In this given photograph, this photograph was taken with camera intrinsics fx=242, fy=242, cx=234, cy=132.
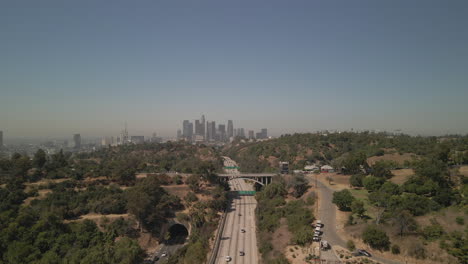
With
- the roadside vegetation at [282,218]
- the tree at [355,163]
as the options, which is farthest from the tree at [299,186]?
the tree at [355,163]

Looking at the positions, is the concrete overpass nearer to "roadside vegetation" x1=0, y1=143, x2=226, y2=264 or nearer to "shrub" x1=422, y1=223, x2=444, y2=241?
"roadside vegetation" x1=0, y1=143, x2=226, y2=264

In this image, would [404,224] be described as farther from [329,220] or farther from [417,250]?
[329,220]

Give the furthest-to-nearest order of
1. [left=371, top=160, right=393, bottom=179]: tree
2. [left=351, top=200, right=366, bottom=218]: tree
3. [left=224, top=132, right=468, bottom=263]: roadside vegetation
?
1. [left=371, top=160, right=393, bottom=179]: tree
2. [left=351, top=200, right=366, bottom=218]: tree
3. [left=224, top=132, right=468, bottom=263]: roadside vegetation

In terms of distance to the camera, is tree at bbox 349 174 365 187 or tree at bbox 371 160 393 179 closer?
tree at bbox 349 174 365 187

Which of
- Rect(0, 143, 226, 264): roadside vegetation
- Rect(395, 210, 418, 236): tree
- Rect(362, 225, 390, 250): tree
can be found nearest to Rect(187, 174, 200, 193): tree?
Rect(0, 143, 226, 264): roadside vegetation

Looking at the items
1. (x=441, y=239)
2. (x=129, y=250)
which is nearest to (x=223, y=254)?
(x=129, y=250)

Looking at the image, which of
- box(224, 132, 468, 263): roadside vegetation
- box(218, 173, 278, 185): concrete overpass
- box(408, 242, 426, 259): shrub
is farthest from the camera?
box(218, 173, 278, 185): concrete overpass

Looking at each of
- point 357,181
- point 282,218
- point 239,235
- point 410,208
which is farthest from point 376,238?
point 357,181
